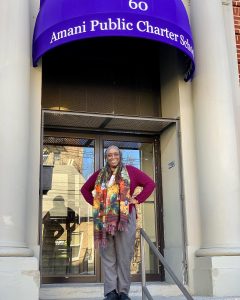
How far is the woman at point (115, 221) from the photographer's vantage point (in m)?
5.00

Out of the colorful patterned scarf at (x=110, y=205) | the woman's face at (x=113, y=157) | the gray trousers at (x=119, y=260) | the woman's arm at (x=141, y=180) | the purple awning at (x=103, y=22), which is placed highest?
the purple awning at (x=103, y=22)

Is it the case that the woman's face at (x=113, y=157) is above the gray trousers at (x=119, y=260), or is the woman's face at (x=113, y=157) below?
above

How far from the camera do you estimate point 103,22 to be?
654 centimetres

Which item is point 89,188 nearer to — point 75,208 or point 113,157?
point 113,157

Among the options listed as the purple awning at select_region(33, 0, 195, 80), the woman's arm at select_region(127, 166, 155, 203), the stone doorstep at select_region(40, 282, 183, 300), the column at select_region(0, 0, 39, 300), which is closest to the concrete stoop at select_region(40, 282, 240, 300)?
the stone doorstep at select_region(40, 282, 183, 300)

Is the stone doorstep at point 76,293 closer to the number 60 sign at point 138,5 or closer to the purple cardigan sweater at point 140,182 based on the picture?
the purple cardigan sweater at point 140,182

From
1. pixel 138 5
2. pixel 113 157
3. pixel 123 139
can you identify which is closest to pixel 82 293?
pixel 113 157

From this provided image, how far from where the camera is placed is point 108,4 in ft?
21.7

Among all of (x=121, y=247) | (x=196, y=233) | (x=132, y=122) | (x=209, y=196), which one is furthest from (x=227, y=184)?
(x=121, y=247)

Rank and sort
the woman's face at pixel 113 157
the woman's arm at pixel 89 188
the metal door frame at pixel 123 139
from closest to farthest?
the woman's face at pixel 113 157 → the woman's arm at pixel 89 188 → the metal door frame at pixel 123 139

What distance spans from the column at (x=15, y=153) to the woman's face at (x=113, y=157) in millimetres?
1497

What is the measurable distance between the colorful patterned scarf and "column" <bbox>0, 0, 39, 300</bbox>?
125 cm

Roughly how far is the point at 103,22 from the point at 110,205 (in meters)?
2.65

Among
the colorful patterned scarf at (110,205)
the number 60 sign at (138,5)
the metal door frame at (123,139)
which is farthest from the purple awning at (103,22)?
the colorful patterned scarf at (110,205)
